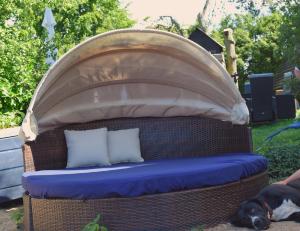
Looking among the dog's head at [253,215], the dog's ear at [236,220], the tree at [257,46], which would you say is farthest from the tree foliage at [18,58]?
the tree at [257,46]

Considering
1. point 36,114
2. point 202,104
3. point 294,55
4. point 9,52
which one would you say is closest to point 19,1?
point 9,52

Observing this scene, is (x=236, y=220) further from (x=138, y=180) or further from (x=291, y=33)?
(x=291, y=33)

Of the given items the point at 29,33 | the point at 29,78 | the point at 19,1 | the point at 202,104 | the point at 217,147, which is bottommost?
the point at 217,147

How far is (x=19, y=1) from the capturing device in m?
9.60

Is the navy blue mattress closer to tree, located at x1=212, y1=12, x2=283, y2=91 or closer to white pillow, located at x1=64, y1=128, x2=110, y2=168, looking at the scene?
white pillow, located at x1=64, y1=128, x2=110, y2=168

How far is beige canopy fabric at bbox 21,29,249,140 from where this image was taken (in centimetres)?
602

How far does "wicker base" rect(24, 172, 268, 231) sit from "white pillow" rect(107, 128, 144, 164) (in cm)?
171

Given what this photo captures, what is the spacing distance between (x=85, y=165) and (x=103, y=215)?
5.72 ft

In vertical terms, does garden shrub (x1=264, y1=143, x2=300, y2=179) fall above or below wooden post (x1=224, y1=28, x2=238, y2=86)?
below

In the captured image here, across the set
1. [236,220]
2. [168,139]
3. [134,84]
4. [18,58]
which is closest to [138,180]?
[236,220]

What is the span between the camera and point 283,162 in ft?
24.0

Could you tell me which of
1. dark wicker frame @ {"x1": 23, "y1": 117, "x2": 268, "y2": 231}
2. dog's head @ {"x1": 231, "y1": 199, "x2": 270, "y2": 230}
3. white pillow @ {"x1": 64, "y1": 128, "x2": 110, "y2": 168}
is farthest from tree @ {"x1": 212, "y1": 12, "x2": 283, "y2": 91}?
dog's head @ {"x1": 231, "y1": 199, "x2": 270, "y2": 230}

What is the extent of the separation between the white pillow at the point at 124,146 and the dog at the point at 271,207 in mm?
1990

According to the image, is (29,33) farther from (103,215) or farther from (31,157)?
(103,215)
